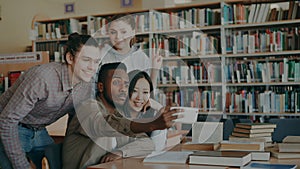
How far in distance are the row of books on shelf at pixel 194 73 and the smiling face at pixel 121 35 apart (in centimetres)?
200

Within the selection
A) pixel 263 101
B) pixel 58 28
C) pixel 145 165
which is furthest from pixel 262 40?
pixel 145 165

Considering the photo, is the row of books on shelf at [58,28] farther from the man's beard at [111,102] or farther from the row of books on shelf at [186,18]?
the man's beard at [111,102]

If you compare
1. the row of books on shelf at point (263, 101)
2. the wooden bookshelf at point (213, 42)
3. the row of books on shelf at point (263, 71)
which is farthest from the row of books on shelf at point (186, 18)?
the row of books on shelf at point (263, 101)

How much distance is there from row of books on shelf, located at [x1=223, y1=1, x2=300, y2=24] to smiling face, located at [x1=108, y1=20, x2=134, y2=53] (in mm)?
2117

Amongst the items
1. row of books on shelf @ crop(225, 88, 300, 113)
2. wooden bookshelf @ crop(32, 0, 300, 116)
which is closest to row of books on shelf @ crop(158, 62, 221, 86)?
wooden bookshelf @ crop(32, 0, 300, 116)

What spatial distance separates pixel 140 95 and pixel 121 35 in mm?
1690

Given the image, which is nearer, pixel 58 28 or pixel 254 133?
pixel 254 133

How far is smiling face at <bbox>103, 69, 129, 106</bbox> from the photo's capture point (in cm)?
211

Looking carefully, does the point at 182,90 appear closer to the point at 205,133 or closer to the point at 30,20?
the point at 30,20

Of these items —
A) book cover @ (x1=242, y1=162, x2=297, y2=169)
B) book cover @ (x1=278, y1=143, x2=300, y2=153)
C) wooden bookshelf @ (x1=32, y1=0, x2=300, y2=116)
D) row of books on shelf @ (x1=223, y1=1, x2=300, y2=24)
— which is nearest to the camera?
book cover @ (x1=242, y1=162, x2=297, y2=169)

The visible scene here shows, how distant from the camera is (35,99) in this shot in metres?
2.22

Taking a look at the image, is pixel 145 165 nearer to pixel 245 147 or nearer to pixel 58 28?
pixel 245 147

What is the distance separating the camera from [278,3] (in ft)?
18.6

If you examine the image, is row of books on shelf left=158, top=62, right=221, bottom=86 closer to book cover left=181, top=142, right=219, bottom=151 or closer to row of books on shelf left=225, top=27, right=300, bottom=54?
row of books on shelf left=225, top=27, right=300, bottom=54
